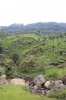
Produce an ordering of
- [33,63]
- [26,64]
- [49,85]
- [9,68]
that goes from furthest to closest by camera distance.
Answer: [33,63] < [26,64] < [9,68] < [49,85]

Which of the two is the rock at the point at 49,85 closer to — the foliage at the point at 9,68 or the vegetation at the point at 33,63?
the vegetation at the point at 33,63

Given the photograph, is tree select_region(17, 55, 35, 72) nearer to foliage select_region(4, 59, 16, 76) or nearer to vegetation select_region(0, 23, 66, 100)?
vegetation select_region(0, 23, 66, 100)

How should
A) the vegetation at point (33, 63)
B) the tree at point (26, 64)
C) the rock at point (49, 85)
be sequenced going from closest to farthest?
1. the vegetation at point (33, 63)
2. the rock at point (49, 85)
3. the tree at point (26, 64)

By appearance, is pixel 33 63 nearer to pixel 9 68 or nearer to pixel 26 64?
pixel 26 64

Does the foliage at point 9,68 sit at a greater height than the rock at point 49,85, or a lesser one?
greater

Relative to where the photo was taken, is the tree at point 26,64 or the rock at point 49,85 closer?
the rock at point 49,85

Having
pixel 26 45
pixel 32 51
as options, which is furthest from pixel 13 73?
pixel 26 45

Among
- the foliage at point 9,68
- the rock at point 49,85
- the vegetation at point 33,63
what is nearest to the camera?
the vegetation at point 33,63

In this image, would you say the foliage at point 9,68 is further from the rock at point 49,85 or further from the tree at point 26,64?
the rock at point 49,85

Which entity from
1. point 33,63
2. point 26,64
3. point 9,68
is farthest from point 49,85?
point 33,63

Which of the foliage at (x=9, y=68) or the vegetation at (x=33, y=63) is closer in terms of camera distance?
the vegetation at (x=33, y=63)

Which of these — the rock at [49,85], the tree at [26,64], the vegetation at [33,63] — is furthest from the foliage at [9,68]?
the rock at [49,85]

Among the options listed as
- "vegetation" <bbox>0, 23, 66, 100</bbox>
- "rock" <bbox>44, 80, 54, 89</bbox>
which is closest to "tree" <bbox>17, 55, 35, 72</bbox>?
"vegetation" <bbox>0, 23, 66, 100</bbox>

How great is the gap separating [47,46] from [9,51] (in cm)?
2914
